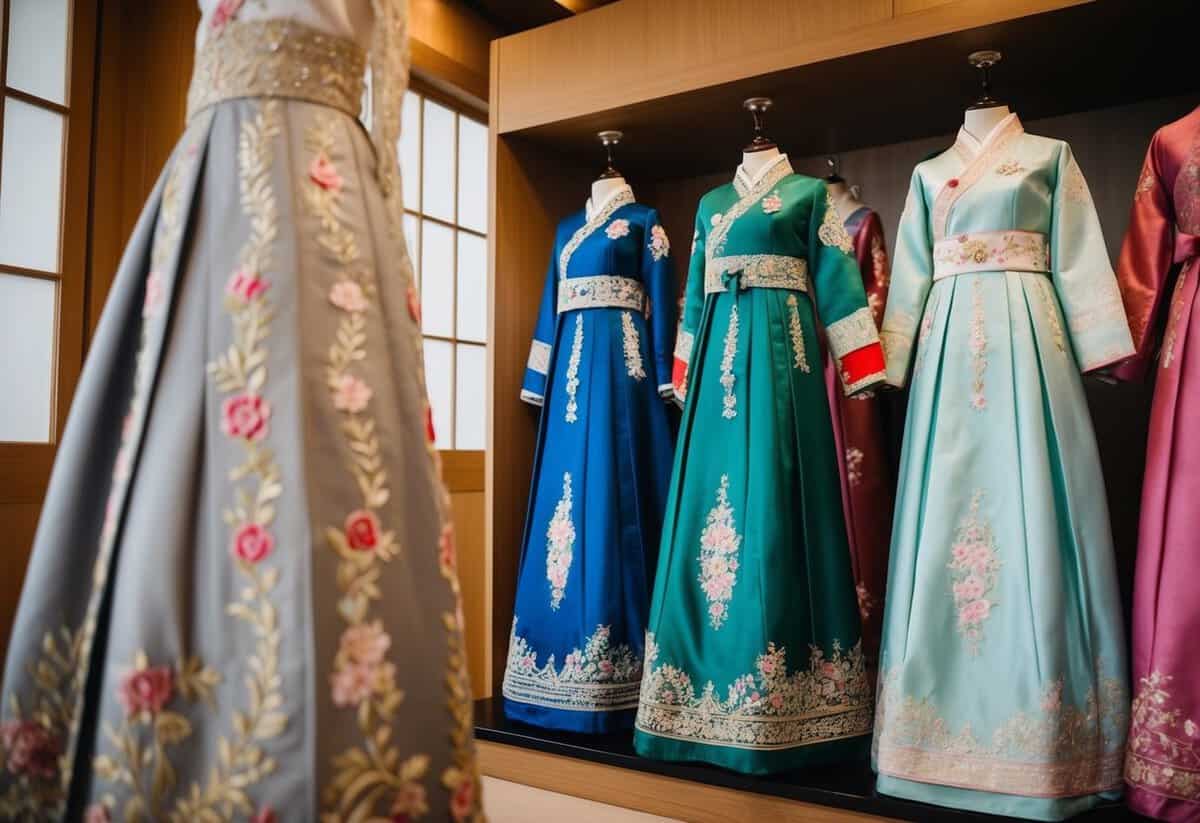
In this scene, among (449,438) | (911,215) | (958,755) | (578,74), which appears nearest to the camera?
(958,755)

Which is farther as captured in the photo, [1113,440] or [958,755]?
[1113,440]

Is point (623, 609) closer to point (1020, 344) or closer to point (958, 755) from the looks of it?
point (958, 755)

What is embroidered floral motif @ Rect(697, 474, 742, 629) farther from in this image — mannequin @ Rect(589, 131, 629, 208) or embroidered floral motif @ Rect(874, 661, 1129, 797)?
mannequin @ Rect(589, 131, 629, 208)

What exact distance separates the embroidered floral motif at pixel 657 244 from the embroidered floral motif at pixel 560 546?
65cm

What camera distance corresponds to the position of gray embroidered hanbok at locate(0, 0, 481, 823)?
3.44 feet

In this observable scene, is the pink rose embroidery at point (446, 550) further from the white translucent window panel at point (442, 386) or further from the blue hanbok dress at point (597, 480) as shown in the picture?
the white translucent window panel at point (442, 386)

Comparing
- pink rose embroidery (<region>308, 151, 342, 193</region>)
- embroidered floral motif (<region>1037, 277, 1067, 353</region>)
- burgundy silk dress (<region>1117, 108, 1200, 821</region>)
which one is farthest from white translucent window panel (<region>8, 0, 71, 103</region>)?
burgundy silk dress (<region>1117, 108, 1200, 821</region>)

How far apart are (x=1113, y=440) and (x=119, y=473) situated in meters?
2.42

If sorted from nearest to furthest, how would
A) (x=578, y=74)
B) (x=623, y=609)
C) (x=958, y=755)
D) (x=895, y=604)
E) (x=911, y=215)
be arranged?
(x=958, y=755), (x=895, y=604), (x=911, y=215), (x=623, y=609), (x=578, y=74)

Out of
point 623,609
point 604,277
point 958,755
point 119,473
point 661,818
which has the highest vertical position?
point 604,277

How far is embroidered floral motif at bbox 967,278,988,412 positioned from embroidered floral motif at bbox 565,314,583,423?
103 cm

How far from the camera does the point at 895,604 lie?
2109mm

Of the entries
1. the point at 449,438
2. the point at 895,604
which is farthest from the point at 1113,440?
the point at 449,438

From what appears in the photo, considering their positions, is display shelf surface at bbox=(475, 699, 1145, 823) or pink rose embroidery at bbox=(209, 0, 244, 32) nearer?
pink rose embroidery at bbox=(209, 0, 244, 32)
